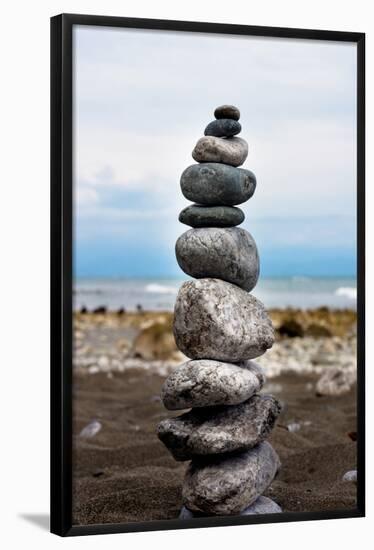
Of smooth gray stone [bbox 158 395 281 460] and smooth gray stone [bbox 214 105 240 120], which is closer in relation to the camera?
smooth gray stone [bbox 158 395 281 460]

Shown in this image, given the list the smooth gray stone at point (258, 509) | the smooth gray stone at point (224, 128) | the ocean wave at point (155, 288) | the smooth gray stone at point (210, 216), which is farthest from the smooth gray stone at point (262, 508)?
the ocean wave at point (155, 288)

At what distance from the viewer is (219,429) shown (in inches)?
224

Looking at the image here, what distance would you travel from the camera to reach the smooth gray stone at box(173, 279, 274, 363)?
5711 mm

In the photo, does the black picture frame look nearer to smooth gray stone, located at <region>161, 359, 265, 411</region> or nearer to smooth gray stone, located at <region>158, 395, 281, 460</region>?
smooth gray stone, located at <region>158, 395, 281, 460</region>

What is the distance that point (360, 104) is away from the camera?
20.8 ft

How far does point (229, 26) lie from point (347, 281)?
4.53 meters

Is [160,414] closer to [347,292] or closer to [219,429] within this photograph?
[347,292]

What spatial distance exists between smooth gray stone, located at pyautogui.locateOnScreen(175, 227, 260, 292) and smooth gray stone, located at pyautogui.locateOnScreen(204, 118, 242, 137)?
1.95 ft

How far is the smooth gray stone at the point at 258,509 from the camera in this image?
589 cm

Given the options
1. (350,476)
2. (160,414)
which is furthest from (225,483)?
(160,414)

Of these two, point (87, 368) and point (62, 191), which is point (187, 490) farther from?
point (87, 368)

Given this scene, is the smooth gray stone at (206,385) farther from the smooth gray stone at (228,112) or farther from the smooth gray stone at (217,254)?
the smooth gray stone at (228,112)

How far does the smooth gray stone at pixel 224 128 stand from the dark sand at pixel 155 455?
2242 mm

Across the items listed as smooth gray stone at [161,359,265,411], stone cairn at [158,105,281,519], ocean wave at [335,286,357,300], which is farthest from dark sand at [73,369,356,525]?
ocean wave at [335,286,357,300]
